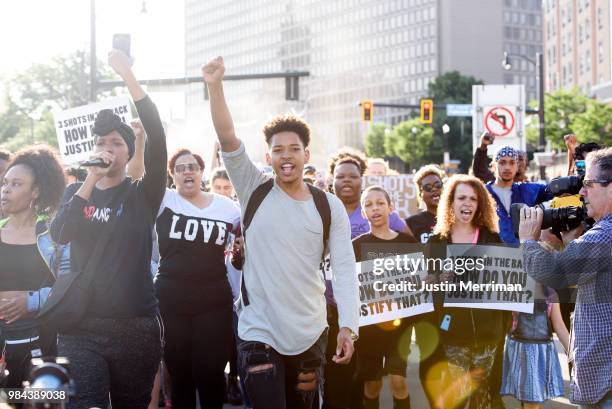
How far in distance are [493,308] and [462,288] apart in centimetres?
28

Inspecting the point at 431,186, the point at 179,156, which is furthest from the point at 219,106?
the point at 431,186

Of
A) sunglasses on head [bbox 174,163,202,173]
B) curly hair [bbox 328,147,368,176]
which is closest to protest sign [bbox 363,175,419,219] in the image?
curly hair [bbox 328,147,368,176]

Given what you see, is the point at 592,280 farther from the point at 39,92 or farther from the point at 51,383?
the point at 39,92

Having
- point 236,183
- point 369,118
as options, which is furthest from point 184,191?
point 369,118

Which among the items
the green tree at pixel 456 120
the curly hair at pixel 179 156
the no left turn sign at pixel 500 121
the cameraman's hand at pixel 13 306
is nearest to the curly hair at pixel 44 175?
the cameraman's hand at pixel 13 306

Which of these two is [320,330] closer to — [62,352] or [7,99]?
[62,352]

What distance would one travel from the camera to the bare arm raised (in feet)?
14.1

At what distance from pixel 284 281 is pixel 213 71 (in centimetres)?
116

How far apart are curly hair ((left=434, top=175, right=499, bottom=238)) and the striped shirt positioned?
242cm

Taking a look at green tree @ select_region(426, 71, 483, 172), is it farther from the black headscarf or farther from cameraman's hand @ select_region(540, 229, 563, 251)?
the black headscarf

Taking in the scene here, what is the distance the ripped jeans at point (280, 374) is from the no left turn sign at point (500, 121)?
13.7m

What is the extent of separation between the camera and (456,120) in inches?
3595

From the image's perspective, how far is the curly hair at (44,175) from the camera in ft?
16.4

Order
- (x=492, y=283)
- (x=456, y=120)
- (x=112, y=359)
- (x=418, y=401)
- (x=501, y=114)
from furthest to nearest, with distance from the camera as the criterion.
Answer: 1. (x=456, y=120)
2. (x=501, y=114)
3. (x=418, y=401)
4. (x=492, y=283)
5. (x=112, y=359)
